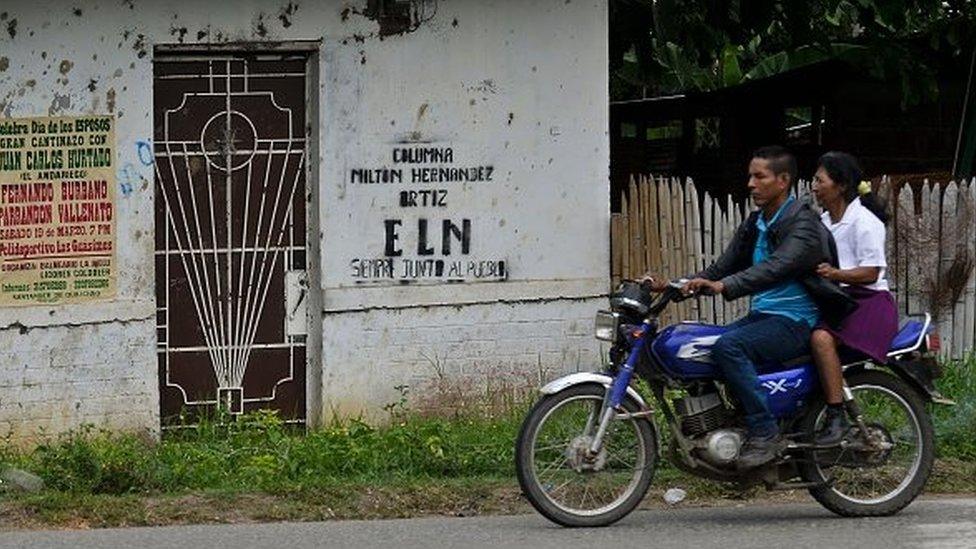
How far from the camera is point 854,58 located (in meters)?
14.9

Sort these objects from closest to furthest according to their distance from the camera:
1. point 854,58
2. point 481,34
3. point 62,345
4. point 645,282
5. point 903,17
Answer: point 645,282, point 62,345, point 481,34, point 903,17, point 854,58

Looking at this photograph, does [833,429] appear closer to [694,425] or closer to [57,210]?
[694,425]

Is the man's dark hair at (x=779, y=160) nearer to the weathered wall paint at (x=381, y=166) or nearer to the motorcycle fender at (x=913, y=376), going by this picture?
the motorcycle fender at (x=913, y=376)

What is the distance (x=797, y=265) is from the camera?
8188 millimetres

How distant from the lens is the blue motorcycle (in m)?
8.18

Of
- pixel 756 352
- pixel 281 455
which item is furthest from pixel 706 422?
pixel 281 455

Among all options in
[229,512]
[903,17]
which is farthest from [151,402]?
[903,17]

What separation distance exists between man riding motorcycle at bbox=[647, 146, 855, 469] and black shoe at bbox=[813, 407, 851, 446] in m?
0.21

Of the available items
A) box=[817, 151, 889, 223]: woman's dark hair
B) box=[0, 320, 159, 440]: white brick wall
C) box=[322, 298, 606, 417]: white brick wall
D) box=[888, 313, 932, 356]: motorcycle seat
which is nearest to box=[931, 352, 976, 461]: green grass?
box=[888, 313, 932, 356]: motorcycle seat

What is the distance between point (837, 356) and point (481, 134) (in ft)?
10.8

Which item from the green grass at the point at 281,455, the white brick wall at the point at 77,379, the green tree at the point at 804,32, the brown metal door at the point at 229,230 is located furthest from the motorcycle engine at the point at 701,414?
the green tree at the point at 804,32

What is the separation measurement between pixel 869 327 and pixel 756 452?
0.76 m

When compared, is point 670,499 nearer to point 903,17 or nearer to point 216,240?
point 216,240

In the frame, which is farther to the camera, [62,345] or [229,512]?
[62,345]
